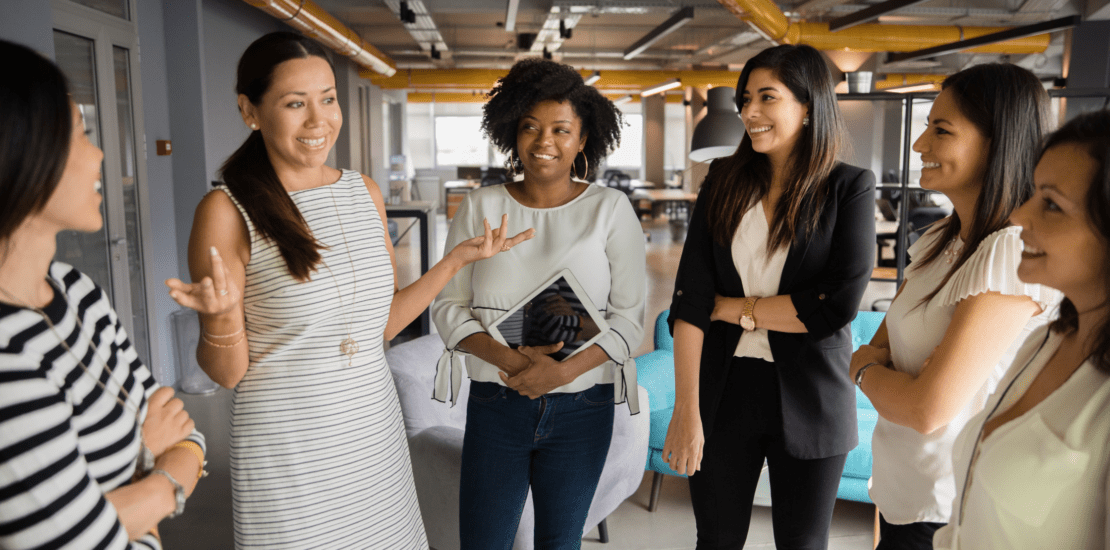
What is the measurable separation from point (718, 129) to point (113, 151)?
12.3 feet

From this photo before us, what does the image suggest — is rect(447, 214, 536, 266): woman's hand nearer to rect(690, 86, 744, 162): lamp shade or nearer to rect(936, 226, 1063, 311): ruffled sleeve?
rect(936, 226, 1063, 311): ruffled sleeve

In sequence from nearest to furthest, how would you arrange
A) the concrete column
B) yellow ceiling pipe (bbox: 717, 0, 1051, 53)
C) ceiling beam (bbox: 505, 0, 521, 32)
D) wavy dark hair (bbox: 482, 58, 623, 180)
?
wavy dark hair (bbox: 482, 58, 623, 180) < ceiling beam (bbox: 505, 0, 521, 32) < yellow ceiling pipe (bbox: 717, 0, 1051, 53) < the concrete column

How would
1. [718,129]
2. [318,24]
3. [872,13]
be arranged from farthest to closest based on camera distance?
[872,13]
[318,24]
[718,129]

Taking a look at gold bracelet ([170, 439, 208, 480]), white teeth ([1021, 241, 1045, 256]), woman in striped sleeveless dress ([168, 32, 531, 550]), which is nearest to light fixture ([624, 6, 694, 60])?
woman in striped sleeveless dress ([168, 32, 531, 550])

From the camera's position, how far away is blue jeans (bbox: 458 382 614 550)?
1.69 metres

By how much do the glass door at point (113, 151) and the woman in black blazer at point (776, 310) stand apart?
12.1 ft

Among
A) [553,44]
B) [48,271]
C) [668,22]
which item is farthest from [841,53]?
[48,271]

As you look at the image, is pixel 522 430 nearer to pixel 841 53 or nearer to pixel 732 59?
pixel 841 53

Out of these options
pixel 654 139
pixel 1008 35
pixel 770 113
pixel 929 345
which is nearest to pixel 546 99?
pixel 770 113

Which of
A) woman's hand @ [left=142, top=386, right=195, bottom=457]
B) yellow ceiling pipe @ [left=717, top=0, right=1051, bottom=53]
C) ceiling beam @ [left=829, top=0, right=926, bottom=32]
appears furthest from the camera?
yellow ceiling pipe @ [left=717, top=0, right=1051, bottom=53]

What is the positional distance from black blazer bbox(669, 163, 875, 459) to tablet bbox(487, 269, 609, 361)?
0.23m

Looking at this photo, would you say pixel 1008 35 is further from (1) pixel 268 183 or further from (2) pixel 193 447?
(2) pixel 193 447

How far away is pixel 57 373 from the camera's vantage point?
2.90 feet

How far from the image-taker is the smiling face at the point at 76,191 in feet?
2.97
